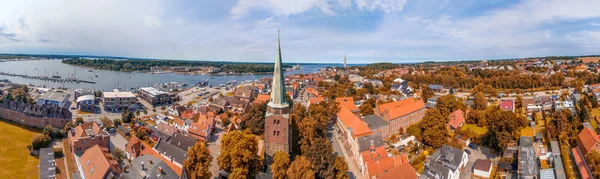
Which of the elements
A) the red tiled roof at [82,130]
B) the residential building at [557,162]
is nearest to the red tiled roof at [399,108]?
the residential building at [557,162]

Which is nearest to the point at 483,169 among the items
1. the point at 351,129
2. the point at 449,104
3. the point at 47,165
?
the point at 351,129

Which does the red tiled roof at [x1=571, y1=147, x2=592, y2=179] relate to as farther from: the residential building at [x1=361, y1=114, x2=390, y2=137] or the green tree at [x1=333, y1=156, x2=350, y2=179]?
the green tree at [x1=333, y1=156, x2=350, y2=179]

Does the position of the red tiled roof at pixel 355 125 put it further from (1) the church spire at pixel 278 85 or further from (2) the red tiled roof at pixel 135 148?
(2) the red tiled roof at pixel 135 148

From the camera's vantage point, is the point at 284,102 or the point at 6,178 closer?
the point at 284,102

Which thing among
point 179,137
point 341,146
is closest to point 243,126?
point 179,137

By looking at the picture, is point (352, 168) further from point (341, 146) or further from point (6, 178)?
point (6, 178)

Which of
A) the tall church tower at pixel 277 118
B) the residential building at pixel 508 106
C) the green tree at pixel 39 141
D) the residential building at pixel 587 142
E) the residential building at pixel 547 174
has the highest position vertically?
the tall church tower at pixel 277 118

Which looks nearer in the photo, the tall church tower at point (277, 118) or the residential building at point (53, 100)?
the tall church tower at point (277, 118)
